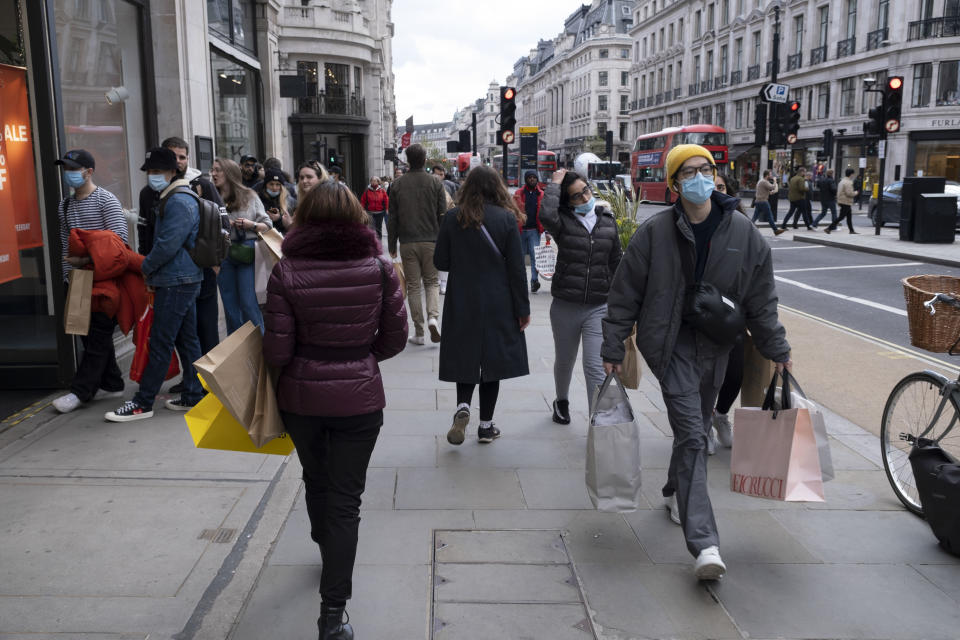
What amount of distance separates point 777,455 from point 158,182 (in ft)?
14.2

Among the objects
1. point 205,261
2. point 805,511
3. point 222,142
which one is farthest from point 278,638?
point 222,142

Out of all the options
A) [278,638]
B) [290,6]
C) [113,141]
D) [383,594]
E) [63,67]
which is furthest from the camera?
[290,6]

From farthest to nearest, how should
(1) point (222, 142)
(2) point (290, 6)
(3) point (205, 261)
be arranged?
1. (2) point (290, 6)
2. (1) point (222, 142)
3. (3) point (205, 261)

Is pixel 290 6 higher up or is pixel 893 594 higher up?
pixel 290 6

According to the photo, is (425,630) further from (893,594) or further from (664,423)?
(664,423)

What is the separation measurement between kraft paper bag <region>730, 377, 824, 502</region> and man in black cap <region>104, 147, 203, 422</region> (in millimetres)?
3860

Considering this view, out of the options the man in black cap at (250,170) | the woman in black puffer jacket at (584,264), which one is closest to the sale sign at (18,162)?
the man in black cap at (250,170)

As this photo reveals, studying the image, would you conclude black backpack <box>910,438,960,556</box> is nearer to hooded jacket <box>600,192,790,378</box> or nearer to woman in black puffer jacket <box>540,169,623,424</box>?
hooded jacket <box>600,192,790,378</box>

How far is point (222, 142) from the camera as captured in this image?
1335 cm

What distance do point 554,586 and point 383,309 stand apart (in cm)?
140

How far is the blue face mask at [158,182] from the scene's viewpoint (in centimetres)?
554

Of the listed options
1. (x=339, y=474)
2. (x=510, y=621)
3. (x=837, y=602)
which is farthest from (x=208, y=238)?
(x=837, y=602)

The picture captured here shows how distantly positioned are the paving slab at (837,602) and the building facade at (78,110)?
5145 millimetres

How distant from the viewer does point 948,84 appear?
3666 centimetres
